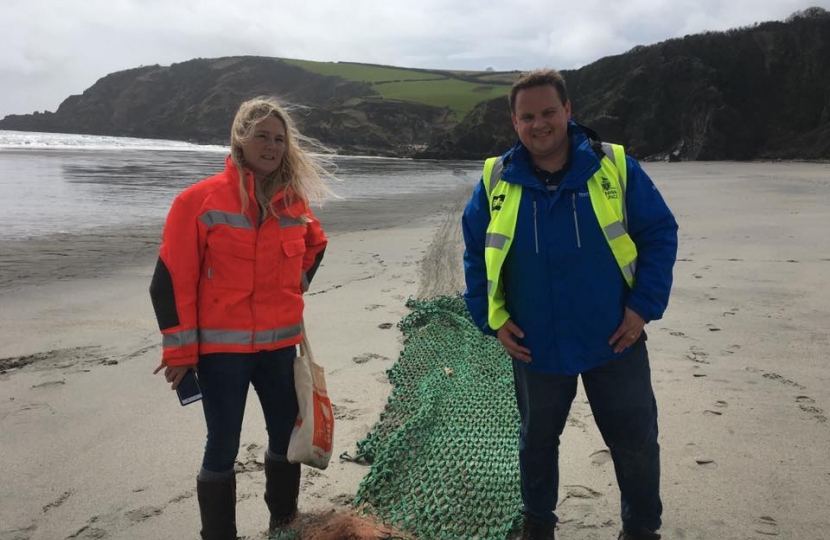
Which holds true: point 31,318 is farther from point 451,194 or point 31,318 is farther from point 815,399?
point 451,194

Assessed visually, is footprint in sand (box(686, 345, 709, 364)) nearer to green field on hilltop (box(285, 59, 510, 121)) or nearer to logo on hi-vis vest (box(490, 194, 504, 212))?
logo on hi-vis vest (box(490, 194, 504, 212))

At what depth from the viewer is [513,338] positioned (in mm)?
2572

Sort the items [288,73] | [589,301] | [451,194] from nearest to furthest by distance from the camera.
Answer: [589,301], [451,194], [288,73]

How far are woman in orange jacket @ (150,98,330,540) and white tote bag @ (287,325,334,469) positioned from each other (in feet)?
0.23

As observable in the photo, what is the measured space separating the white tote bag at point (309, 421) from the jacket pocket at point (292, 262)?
26 cm

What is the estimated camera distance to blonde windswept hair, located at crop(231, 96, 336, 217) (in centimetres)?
275

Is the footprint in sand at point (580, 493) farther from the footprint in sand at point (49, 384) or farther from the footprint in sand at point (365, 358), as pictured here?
the footprint in sand at point (49, 384)

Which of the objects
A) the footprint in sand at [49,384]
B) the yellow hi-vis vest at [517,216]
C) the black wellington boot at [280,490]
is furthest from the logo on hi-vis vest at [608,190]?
the footprint in sand at [49,384]

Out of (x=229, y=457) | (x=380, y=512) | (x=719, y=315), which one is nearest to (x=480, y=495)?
(x=380, y=512)

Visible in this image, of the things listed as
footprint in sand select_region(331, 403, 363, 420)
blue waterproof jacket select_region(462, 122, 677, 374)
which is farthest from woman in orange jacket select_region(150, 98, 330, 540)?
footprint in sand select_region(331, 403, 363, 420)

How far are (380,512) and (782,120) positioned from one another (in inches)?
1653

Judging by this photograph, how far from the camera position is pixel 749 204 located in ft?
44.3

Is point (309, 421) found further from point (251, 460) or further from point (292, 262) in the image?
point (251, 460)

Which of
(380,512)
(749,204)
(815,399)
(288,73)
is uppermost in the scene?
(288,73)
